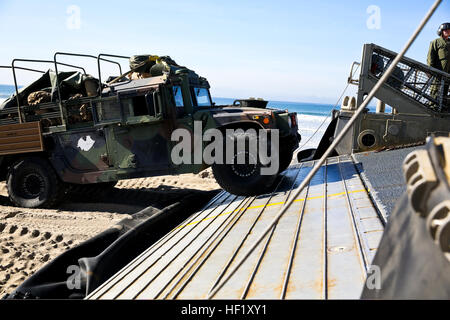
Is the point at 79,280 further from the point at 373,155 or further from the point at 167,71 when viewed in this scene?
the point at 373,155

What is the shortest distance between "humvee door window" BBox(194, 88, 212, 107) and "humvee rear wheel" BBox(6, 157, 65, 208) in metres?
3.05

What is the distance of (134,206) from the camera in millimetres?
7020

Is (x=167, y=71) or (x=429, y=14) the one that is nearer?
(x=429, y=14)

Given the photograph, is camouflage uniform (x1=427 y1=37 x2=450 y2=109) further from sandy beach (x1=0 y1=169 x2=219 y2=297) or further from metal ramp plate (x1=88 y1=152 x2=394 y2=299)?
sandy beach (x1=0 y1=169 x2=219 y2=297)

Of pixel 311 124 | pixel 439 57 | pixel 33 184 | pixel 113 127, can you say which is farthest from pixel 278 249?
pixel 311 124

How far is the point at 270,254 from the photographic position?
318 centimetres

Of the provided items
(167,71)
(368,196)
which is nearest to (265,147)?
(368,196)

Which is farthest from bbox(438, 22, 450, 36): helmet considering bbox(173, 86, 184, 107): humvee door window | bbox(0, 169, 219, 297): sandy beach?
bbox(0, 169, 219, 297): sandy beach

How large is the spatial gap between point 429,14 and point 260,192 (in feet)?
13.9

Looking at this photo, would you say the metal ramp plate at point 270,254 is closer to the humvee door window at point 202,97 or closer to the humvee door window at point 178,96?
the humvee door window at point 178,96

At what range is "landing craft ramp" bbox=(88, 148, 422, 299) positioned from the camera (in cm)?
257

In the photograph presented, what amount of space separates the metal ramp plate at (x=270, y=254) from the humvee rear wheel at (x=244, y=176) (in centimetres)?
54

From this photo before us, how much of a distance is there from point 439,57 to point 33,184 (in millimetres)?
8172

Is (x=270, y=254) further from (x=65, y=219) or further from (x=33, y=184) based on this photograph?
(x=33, y=184)
